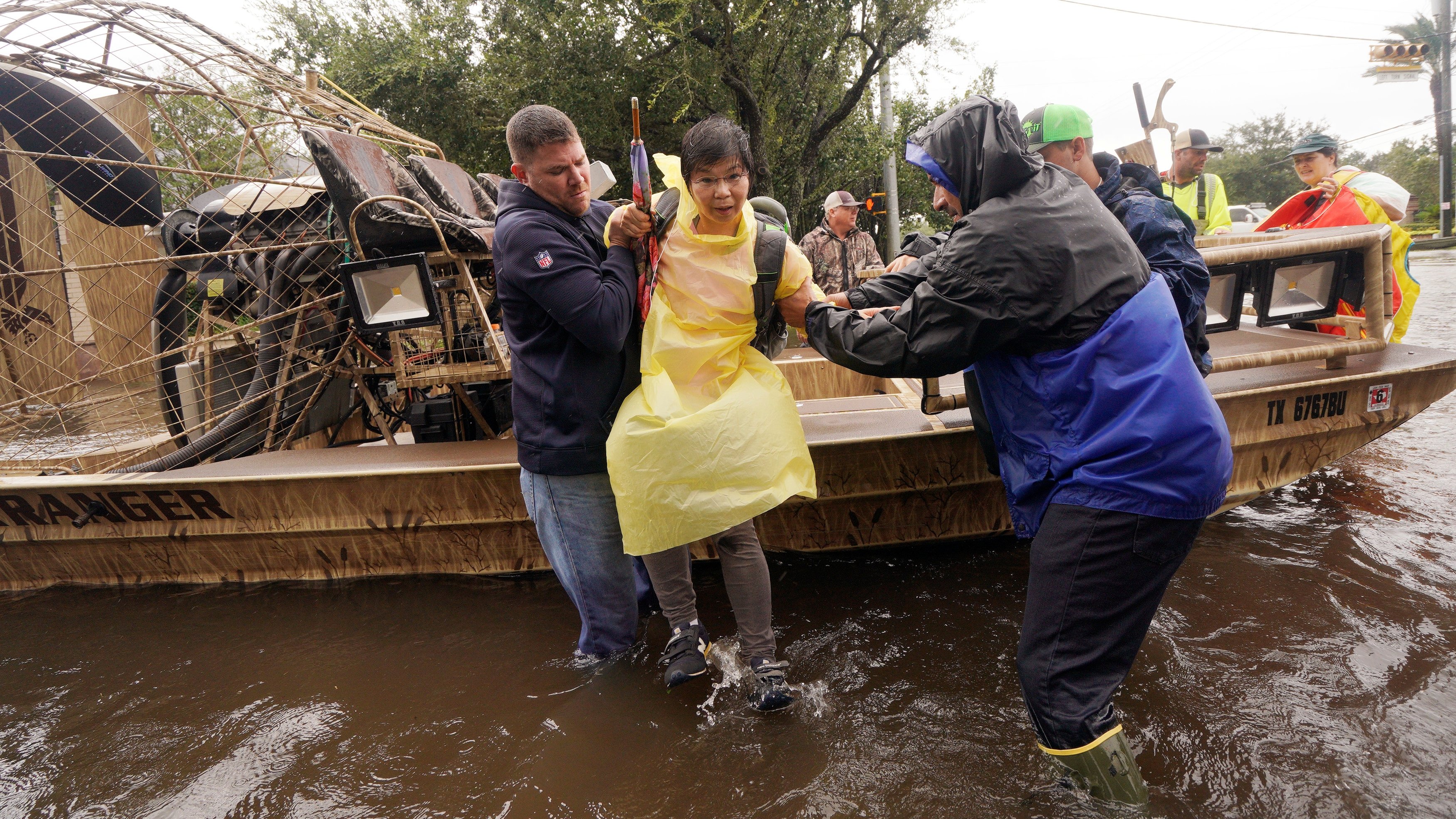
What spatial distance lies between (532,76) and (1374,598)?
12.4 meters

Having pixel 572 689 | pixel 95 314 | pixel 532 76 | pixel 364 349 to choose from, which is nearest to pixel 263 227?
pixel 364 349

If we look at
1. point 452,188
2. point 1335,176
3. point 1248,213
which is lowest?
point 1248,213

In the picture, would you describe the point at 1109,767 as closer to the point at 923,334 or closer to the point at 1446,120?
the point at 923,334

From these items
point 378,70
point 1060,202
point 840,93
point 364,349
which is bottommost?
point 364,349

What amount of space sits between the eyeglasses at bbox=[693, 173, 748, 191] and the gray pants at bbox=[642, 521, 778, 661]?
3.16 ft

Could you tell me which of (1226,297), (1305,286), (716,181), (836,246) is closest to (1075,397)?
(716,181)

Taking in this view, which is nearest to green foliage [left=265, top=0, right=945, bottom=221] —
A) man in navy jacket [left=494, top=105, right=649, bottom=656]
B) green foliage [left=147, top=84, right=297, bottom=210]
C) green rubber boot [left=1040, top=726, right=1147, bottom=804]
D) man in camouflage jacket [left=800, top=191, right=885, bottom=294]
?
man in camouflage jacket [left=800, top=191, right=885, bottom=294]

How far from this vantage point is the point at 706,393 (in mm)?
2143

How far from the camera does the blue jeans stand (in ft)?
7.72

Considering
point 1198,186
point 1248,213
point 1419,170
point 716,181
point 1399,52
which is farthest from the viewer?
point 1419,170

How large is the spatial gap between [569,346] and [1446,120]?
2750 centimetres

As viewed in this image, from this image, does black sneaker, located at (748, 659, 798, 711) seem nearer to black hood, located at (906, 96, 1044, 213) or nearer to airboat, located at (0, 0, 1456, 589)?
airboat, located at (0, 0, 1456, 589)

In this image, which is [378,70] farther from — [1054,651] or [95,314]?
[1054,651]

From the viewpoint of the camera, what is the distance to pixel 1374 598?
2861 mm
